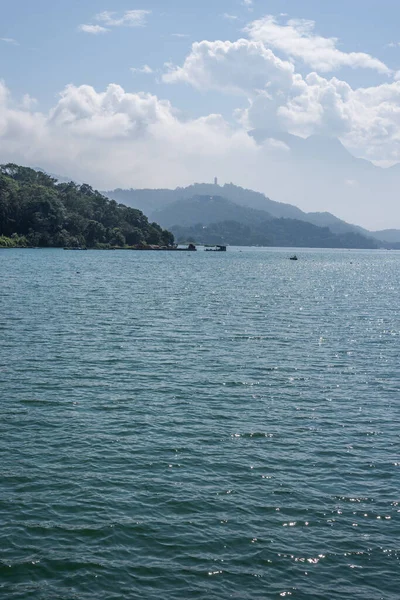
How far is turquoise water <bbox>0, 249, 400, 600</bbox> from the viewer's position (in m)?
17.6

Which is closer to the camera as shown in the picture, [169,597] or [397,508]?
[169,597]

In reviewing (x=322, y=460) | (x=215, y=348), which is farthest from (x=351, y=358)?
(x=322, y=460)

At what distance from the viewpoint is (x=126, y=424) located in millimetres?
29641

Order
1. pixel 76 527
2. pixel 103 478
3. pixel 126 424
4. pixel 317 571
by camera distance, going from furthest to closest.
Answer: pixel 126 424 < pixel 103 478 < pixel 76 527 < pixel 317 571

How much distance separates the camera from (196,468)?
81.2 feet

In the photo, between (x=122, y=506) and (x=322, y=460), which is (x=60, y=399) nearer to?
(x=122, y=506)

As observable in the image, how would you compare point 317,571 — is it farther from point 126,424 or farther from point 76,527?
point 126,424

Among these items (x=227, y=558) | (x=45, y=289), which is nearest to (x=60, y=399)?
(x=227, y=558)

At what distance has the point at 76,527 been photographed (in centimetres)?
1969

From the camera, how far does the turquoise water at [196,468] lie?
17.6 meters

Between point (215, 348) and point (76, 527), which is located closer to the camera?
point (76, 527)

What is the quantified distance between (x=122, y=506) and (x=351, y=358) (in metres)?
31.8

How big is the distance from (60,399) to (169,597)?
1892cm

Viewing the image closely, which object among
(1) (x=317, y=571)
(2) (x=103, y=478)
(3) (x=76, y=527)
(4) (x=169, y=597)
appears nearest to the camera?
(4) (x=169, y=597)
